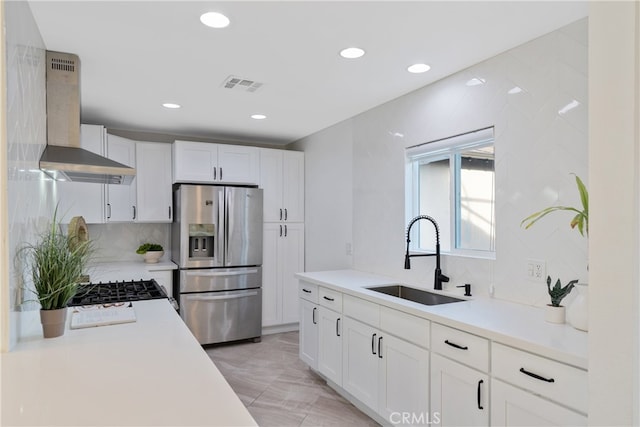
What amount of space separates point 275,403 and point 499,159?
2322 mm

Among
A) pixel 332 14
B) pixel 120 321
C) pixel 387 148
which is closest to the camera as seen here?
pixel 120 321

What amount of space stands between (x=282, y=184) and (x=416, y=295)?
237 cm

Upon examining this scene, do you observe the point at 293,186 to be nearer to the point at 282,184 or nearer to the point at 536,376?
the point at 282,184

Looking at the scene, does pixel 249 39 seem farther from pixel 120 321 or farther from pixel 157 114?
pixel 157 114

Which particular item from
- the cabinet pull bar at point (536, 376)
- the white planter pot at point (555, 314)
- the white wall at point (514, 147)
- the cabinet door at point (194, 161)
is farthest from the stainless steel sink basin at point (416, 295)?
the cabinet door at point (194, 161)

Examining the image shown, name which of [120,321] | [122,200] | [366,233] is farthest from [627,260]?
[122,200]

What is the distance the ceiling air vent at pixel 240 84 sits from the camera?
9.38 ft

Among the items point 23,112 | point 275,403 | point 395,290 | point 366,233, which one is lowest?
point 275,403

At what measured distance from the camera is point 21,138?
155 centimetres

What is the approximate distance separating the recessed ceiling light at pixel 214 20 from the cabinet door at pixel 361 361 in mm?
1994

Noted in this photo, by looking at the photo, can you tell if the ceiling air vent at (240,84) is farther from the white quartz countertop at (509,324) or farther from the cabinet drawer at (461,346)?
the cabinet drawer at (461,346)

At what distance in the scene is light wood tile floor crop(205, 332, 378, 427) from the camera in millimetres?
2760

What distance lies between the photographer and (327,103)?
3.43 metres

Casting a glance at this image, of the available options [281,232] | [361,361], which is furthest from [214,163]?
[361,361]
